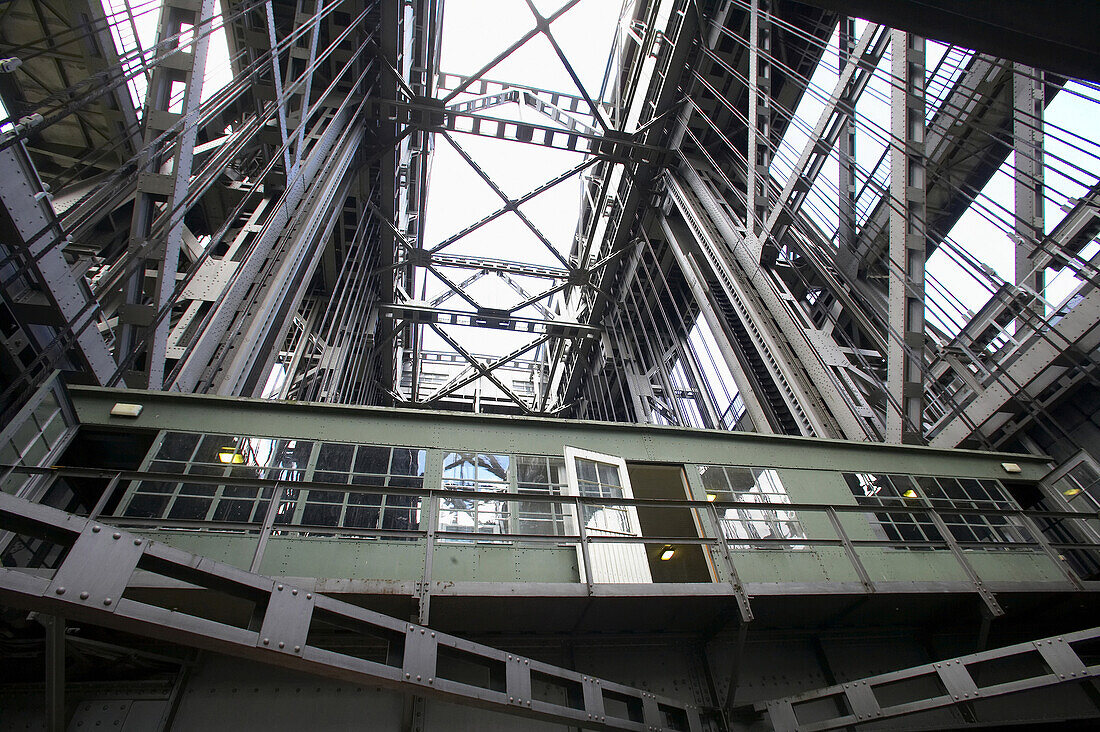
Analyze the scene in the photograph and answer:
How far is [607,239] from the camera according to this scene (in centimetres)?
2250

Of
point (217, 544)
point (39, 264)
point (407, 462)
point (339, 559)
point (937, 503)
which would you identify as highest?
point (39, 264)

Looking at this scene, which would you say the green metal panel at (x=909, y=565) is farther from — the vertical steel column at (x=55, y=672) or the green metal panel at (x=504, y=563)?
the vertical steel column at (x=55, y=672)

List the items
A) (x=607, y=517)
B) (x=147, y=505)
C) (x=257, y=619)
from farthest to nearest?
(x=607, y=517) → (x=147, y=505) → (x=257, y=619)

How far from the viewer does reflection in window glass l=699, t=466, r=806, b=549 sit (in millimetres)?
7922

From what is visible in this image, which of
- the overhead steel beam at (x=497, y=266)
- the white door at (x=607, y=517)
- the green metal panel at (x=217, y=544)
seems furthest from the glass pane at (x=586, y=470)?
the overhead steel beam at (x=497, y=266)

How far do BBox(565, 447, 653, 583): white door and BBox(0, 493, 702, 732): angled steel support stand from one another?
5.26 feet

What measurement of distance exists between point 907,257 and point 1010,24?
28.1ft

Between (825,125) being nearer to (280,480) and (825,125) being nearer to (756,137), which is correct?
(756,137)

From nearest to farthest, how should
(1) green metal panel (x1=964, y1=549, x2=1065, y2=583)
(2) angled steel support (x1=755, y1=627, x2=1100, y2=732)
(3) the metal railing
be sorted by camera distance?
1. (2) angled steel support (x1=755, y1=627, x2=1100, y2=732)
2. (3) the metal railing
3. (1) green metal panel (x1=964, y1=549, x2=1065, y2=583)

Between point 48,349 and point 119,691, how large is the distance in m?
3.88

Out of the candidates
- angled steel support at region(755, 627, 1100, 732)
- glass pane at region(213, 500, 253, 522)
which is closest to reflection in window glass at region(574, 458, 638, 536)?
angled steel support at region(755, 627, 1100, 732)

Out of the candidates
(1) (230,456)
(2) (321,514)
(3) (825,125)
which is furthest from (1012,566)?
(1) (230,456)

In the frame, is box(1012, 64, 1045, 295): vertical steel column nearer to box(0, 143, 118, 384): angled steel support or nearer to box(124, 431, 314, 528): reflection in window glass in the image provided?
box(124, 431, 314, 528): reflection in window glass

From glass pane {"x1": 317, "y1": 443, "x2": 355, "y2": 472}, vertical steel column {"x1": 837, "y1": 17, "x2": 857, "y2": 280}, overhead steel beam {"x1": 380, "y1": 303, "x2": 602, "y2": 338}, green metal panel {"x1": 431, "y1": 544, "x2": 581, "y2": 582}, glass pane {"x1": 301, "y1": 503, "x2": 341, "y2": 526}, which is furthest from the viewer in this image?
overhead steel beam {"x1": 380, "y1": 303, "x2": 602, "y2": 338}
